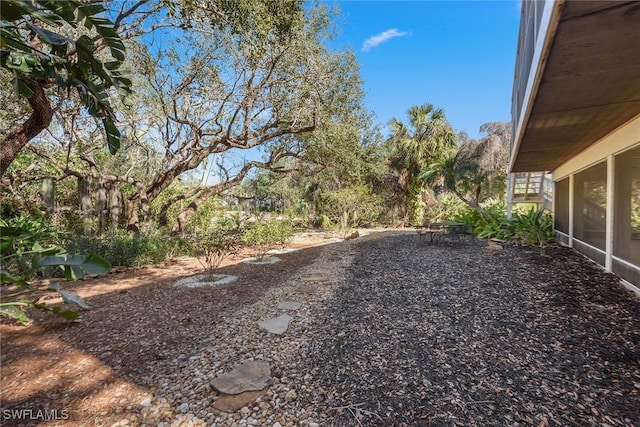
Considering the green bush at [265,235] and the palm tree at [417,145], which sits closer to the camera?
the green bush at [265,235]

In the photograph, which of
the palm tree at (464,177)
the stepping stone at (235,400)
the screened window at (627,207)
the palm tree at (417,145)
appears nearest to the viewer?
the stepping stone at (235,400)

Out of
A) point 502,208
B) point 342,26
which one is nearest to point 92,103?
point 342,26

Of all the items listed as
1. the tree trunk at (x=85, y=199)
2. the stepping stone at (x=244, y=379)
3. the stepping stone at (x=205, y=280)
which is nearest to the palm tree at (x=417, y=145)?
the stepping stone at (x=205, y=280)

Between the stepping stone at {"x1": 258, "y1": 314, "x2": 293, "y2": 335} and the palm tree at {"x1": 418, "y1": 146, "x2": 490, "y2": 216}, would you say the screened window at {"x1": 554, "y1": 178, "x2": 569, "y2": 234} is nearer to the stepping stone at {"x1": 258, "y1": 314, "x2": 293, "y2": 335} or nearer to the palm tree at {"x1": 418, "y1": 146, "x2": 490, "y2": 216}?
the palm tree at {"x1": 418, "y1": 146, "x2": 490, "y2": 216}

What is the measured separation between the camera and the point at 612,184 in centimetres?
471

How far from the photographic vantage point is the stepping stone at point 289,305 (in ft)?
12.3

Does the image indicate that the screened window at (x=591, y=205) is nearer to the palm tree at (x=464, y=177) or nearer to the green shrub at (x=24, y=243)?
the palm tree at (x=464, y=177)

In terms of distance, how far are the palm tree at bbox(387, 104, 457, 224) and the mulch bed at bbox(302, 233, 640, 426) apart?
1037 cm

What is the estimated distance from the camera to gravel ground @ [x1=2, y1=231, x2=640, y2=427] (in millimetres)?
1947

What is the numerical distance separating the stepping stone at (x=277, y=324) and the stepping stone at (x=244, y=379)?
62cm

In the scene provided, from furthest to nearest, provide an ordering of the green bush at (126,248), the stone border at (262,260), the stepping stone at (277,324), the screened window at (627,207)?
the stone border at (262,260) → the green bush at (126,248) → the screened window at (627,207) → the stepping stone at (277,324)

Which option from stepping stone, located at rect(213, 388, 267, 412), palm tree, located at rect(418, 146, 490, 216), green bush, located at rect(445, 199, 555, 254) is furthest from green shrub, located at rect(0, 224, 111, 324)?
palm tree, located at rect(418, 146, 490, 216)

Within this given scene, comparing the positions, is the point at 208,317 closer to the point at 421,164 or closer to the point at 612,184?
the point at 612,184

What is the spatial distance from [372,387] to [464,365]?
812mm
